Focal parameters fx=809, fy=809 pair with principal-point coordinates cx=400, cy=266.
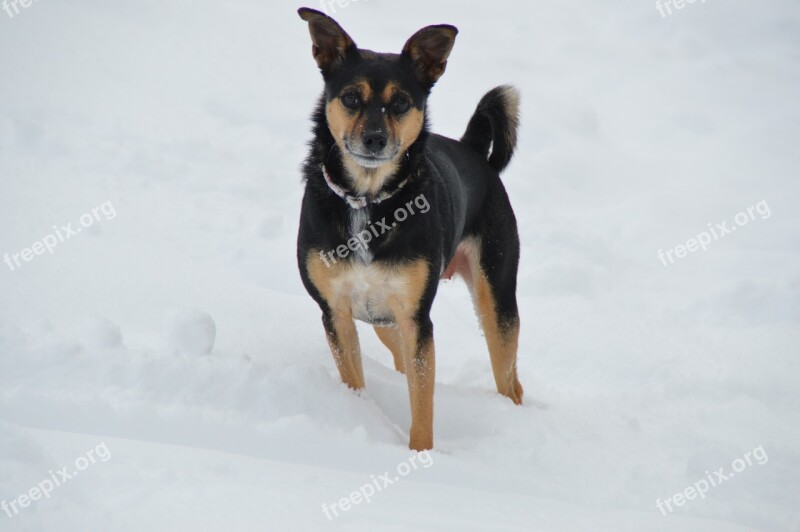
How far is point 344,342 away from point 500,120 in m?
1.61

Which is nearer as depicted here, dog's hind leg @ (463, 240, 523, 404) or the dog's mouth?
the dog's mouth

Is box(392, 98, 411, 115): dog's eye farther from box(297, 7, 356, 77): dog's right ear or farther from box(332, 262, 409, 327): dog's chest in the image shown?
box(332, 262, 409, 327): dog's chest

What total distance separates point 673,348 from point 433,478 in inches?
105

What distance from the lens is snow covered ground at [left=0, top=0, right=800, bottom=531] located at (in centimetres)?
281

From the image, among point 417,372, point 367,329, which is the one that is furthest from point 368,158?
point 367,329

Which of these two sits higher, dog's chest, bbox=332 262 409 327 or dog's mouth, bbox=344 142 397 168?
dog's mouth, bbox=344 142 397 168

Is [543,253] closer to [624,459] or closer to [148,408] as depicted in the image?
[624,459]

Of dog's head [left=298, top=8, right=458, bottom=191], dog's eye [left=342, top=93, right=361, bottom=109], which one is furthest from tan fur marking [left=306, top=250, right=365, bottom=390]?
dog's eye [left=342, top=93, right=361, bottom=109]

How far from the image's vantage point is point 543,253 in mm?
6641

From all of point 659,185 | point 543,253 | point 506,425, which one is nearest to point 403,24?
point 659,185

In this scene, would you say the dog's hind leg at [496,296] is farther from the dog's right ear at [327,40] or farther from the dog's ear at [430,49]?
the dog's right ear at [327,40]

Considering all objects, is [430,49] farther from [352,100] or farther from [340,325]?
[340,325]

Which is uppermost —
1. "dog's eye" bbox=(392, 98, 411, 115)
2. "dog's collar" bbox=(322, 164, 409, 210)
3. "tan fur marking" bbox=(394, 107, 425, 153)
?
"dog's eye" bbox=(392, 98, 411, 115)

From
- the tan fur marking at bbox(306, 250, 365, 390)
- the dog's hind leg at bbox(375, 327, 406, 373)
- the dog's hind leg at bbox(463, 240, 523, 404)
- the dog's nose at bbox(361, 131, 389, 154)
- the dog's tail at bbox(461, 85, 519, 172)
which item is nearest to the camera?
the dog's nose at bbox(361, 131, 389, 154)
